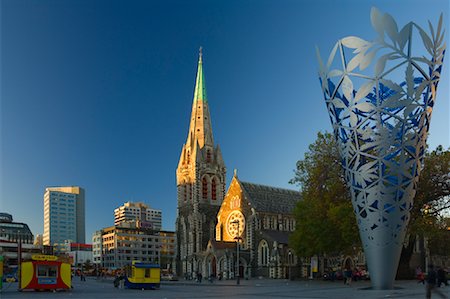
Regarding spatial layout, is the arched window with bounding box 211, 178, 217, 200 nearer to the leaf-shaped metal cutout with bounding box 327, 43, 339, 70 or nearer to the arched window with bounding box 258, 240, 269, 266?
the arched window with bounding box 258, 240, 269, 266

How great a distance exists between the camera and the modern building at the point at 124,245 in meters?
177

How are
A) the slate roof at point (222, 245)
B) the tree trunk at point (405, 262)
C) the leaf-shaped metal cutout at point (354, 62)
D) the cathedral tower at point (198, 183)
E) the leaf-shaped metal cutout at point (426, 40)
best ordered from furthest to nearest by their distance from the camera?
the cathedral tower at point (198, 183) → the slate roof at point (222, 245) → the tree trunk at point (405, 262) → the leaf-shaped metal cutout at point (354, 62) → the leaf-shaped metal cutout at point (426, 40)

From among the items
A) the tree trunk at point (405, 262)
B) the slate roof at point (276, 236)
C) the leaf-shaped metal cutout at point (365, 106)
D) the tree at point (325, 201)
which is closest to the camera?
the leaf-shaped metal cutout at point (365, 106)

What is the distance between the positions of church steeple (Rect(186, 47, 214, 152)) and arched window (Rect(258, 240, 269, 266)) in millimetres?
26269

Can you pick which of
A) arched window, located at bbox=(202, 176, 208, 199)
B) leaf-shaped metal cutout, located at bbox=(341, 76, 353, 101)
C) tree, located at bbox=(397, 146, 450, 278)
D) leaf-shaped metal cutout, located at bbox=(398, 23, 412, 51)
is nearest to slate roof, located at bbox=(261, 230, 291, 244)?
arched window, located at bbox=(202, 176, 208, 199)

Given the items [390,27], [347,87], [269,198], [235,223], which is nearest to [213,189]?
[269,198]

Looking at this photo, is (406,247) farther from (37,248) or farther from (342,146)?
(37,248)

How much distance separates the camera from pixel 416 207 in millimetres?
45812

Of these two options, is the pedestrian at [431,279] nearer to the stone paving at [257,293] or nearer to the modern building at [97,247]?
the stone paving at [257,293]

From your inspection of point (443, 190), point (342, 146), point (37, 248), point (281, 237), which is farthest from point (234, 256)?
point (37, 248)

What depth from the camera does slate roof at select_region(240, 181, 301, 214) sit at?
3511 inches

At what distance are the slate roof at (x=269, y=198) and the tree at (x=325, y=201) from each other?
30311mm

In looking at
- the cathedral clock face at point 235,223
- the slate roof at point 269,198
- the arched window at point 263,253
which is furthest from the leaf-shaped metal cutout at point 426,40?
the cathedral clock face at point 235,223

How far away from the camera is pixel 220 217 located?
93.6 m
